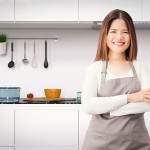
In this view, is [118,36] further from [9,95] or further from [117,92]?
[9,95]

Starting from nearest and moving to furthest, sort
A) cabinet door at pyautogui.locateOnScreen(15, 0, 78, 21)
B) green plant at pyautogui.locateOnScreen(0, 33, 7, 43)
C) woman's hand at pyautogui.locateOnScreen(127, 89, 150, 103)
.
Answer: woman's hand at pyautogui.locateOnScreen(127, 89, 150, 103) → cabinet door at pyautogui.locateOnScreen(15, 0, 78, 21) → green plant at pyautogui.locateOnScreen(0, 33, 7, 43)

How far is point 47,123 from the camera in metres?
3.13

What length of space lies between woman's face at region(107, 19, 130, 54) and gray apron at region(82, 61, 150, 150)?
88 millimetres

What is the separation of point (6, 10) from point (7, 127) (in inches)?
42.7

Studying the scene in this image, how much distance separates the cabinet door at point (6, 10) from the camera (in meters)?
3.28

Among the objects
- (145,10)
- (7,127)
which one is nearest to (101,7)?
(145,10)

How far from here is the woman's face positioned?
146 centimetres

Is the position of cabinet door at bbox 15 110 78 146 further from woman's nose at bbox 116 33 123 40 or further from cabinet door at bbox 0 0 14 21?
woman's nose at bbox 116 33 123 40

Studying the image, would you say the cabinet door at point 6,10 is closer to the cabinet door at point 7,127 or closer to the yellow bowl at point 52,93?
the yellow bowl at point 52,93

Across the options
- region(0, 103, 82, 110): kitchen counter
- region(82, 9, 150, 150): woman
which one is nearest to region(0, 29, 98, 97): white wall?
region(0, 103, 82, 110): kitchen counter

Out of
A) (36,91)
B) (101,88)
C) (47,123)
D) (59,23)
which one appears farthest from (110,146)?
(36,91)

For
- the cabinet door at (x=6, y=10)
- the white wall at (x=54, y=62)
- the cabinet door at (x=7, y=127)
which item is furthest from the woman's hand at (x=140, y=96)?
the white wall at (x=54, y=62)

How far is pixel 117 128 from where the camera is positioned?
1.43m

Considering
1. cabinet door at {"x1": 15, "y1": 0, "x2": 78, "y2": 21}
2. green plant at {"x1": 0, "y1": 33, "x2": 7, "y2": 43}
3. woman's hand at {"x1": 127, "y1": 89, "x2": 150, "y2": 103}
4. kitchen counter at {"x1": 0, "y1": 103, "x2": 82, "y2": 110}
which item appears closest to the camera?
woman's hand at {"x1": 127, "y1": 89, "x2": 150, "y2": 103}
